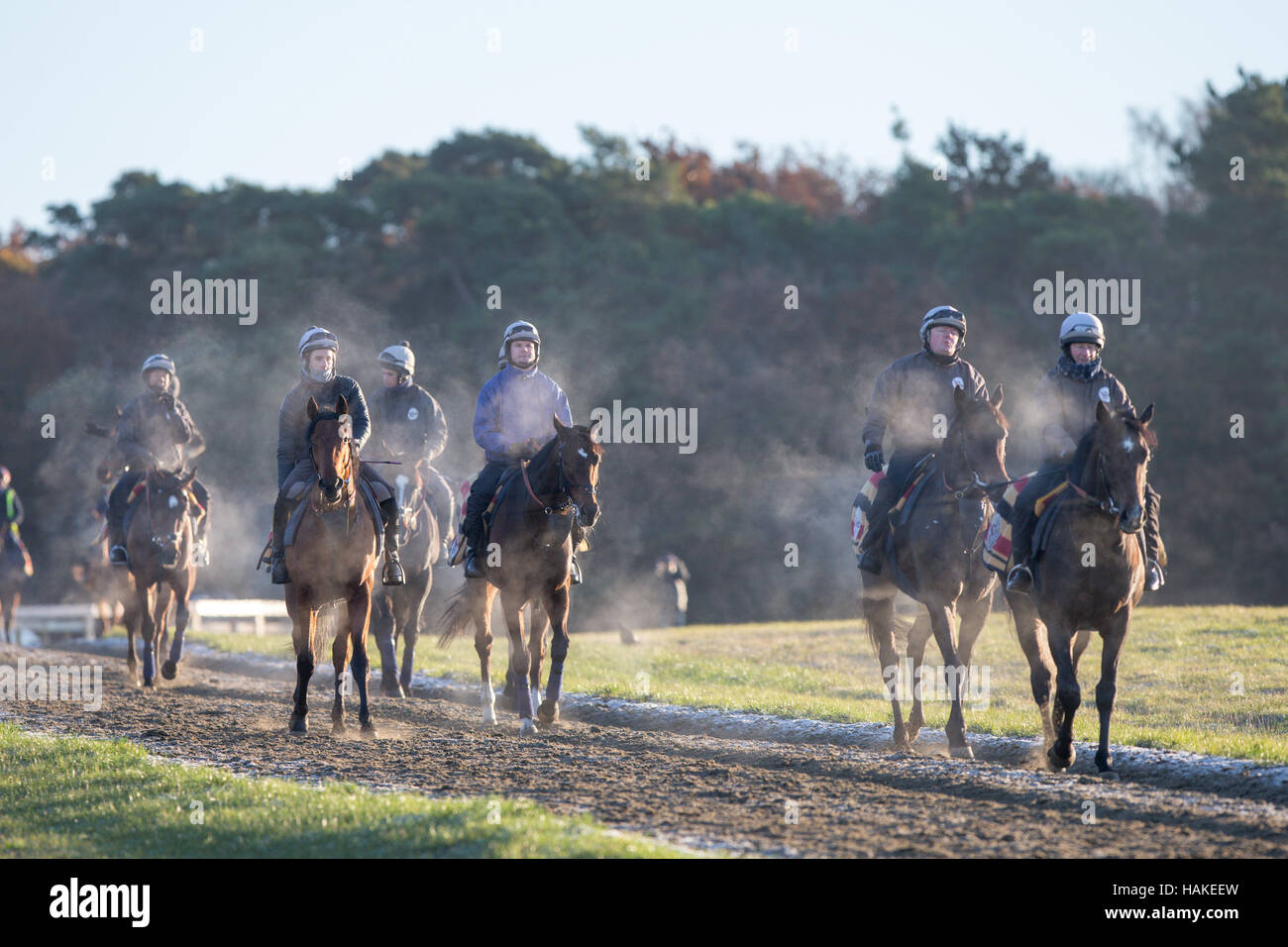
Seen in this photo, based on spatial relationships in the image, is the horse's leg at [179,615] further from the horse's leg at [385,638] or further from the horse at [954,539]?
the horse at [954,539]

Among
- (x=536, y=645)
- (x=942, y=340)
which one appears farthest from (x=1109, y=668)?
(x=536, y=645)

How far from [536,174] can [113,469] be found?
33826 millimetres

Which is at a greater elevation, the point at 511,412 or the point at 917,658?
the point at 511,412

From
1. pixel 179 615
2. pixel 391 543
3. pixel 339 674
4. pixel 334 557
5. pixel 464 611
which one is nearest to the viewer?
pixel 334 557

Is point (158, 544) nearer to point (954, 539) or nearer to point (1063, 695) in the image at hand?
point (954, 539)

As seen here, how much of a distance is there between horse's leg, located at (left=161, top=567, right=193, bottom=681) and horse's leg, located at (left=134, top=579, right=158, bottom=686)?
0.24m

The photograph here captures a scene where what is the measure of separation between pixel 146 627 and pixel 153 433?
2273 mm

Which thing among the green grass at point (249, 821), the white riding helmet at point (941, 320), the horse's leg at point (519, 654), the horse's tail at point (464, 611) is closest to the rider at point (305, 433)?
the horse's tail at point (464, 611)

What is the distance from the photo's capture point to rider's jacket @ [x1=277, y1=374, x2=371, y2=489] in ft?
41.2

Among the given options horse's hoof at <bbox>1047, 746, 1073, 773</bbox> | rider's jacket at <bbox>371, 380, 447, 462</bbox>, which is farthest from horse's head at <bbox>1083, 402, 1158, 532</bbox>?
rider's jacket at <bbox>371, 380, 447, 462</bbox>

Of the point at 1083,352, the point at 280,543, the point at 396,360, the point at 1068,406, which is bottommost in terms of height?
the point at 280,543

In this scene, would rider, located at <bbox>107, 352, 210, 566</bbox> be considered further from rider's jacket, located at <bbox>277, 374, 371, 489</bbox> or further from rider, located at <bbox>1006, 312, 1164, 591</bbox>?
rider, located at <bbox>1006, 312, 1164, 591</bbox>

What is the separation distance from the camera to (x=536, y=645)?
13547 mm

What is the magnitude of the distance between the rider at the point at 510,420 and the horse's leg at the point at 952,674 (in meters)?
3.39
